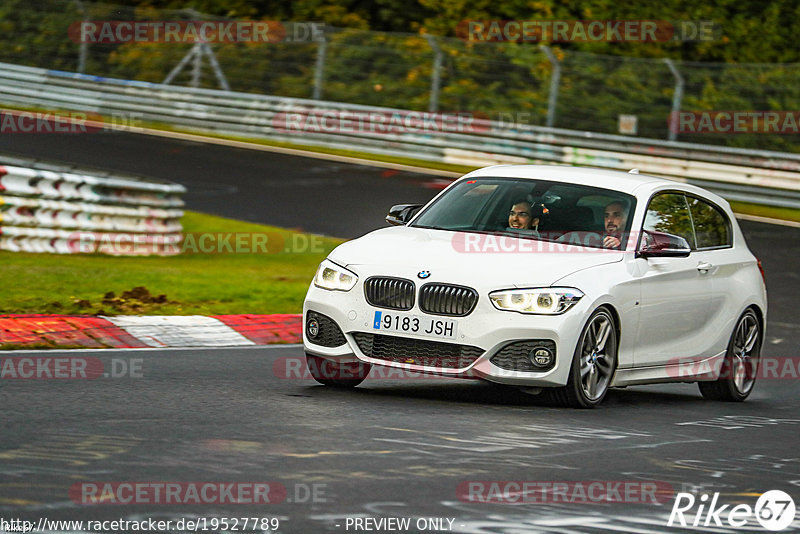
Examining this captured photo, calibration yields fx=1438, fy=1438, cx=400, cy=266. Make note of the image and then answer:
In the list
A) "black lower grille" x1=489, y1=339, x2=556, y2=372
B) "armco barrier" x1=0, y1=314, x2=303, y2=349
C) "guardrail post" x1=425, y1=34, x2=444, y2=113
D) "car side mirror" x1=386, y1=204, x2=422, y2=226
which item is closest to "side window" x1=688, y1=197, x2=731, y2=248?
"car side mirror" x1=386, y1=204, x2=422, y2=226

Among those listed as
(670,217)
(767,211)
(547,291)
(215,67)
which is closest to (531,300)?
(547,291)

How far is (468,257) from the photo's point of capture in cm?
915

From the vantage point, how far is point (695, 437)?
8.60m

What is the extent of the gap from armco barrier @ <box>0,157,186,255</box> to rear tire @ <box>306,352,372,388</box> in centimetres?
691

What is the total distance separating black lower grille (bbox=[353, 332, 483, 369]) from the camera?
8844 millimetres

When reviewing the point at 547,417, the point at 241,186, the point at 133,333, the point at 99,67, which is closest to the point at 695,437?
the point at 547,417

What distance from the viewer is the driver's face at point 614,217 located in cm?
988

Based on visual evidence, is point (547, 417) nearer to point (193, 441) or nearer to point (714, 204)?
point (193, 441)

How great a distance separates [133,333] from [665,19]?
92.2ft

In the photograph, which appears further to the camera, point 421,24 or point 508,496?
point 421,24

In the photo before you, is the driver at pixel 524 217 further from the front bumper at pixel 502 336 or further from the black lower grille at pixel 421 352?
the black lower grille at pixel 421 352

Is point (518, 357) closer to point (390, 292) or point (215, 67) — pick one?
point (390, 292)

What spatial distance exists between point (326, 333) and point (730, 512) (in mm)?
3601

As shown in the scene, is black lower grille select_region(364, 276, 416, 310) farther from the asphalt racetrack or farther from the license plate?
the asphalt racetrack
